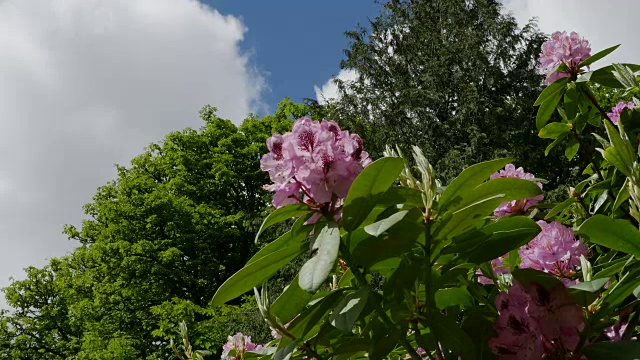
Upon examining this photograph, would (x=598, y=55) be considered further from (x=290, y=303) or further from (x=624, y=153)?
(x=290, y=303)

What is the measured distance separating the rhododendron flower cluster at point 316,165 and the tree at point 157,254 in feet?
43.1

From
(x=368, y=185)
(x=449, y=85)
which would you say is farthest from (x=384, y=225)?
(x=449, y=85)

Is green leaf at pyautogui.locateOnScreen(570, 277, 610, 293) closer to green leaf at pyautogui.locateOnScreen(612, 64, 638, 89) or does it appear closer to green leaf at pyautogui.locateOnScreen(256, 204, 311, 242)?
green leaf at pyautogui.locateOnScreen(256, 204, 311, 242)

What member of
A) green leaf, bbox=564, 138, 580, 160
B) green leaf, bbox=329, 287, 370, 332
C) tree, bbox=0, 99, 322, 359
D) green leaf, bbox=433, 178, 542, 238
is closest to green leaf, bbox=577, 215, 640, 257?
green leaf, bbox=433, 178, 542, 238

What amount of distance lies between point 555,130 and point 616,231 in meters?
1.40

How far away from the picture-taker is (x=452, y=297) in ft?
4.39

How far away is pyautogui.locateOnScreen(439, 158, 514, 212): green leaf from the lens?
1.14m

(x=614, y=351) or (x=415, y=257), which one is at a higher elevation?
(x=415, y=257)

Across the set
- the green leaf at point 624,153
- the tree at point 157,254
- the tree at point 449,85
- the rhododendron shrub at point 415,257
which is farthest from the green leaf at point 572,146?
the tree at point 157,254

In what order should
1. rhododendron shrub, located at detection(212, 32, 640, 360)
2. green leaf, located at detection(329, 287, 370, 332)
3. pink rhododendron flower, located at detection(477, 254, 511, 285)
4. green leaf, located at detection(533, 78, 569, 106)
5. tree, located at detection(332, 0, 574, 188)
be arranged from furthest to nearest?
1. tree, located at detection(332, 0, 574, 188)
2. green leaf, located at detection(533, 78, 569, 106)
3. pink rhododendron flower, located at detection(477, 254, 511, 285)
4. rhododendron shrub, located at detection(212, 32, 640, 360)
5. green leaf, located at detection(329, 287, 370, 332)

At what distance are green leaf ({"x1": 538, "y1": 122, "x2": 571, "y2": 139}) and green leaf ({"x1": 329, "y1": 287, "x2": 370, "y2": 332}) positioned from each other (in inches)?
63.8

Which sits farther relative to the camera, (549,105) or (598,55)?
(549,105)

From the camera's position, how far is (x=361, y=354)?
142 cm

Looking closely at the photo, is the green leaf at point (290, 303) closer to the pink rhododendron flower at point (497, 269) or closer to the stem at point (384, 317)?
the stem at point (384, 317)
